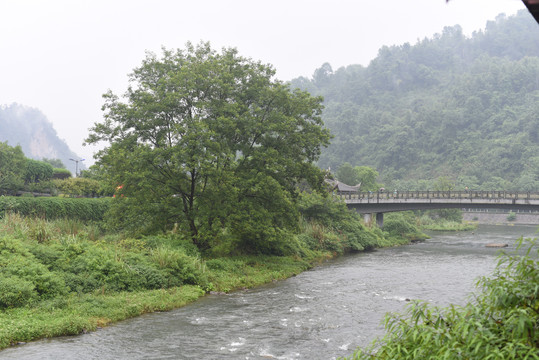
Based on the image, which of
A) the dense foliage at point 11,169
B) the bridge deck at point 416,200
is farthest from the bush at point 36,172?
the bridge deck at point 416,200

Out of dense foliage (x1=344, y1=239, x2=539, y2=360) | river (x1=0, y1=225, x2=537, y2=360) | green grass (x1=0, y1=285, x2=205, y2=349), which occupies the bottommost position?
river (x1=0, y1=225, x2=537, y2=360)

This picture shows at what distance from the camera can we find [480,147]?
15200cm

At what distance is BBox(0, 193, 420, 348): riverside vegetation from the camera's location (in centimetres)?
1557

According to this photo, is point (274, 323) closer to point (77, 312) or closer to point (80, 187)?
point (77, 312)

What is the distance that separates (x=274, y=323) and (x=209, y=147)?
1204cm

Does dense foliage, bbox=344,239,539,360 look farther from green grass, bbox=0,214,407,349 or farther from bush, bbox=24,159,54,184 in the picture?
bush, bbox=24,159,54,184

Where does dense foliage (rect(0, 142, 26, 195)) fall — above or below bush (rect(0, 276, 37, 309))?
above

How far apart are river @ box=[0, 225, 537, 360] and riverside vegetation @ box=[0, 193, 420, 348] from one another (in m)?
0.75

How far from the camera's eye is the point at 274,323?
55.7 ft

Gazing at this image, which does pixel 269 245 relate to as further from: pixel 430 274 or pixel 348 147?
pixel 348 147

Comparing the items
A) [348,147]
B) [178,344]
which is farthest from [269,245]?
[348,147]

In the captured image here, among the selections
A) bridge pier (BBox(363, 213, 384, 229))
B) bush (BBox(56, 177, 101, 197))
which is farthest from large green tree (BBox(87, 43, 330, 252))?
bridge pier (BBox(363, 213, 384, 229))

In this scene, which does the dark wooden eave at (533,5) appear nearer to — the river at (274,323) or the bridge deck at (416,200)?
the river at (274,323)

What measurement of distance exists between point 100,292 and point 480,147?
153604 millimetres
